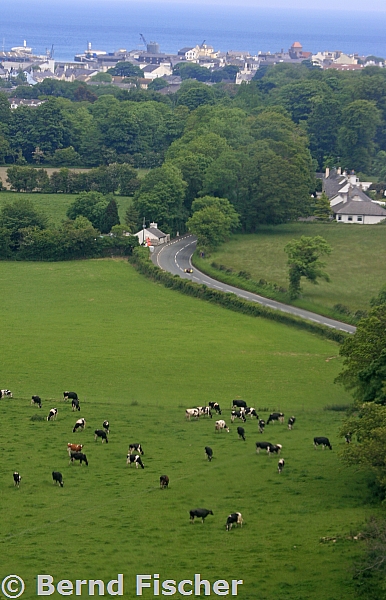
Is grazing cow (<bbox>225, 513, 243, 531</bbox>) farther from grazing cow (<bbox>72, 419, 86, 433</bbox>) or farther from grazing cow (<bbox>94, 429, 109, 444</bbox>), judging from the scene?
grazing cow (<bbox>72, 419, 86, 433</bbox>)

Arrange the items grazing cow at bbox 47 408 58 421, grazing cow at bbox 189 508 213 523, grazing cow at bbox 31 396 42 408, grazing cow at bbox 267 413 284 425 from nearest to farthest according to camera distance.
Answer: grazing cow at bbox 189 508 213 523, grazing cow at bbox 47 408 58 421, grazing cow at bbox 267 413 284 425, grazing cow at bbox 31 396 42 408

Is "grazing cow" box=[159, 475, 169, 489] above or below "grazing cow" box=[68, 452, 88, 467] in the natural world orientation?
above

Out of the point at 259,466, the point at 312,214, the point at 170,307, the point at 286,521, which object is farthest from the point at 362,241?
the point at 286,521

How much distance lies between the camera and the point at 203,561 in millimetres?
24109

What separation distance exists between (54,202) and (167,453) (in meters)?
56.7

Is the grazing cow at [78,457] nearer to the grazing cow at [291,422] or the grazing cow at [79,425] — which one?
the grazing cow at [79,425]

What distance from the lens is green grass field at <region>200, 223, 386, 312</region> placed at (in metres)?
58.8

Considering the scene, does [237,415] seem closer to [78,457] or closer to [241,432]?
[241,432]

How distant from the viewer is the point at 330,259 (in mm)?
68500

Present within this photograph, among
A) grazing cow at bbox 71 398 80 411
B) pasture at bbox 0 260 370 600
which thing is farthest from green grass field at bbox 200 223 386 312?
grazing cow at bbox 71 398 80 411

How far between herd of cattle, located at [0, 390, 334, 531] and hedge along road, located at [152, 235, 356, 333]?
1436cm

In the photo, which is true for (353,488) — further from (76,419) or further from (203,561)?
(76,419)

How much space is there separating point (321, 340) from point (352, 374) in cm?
1606

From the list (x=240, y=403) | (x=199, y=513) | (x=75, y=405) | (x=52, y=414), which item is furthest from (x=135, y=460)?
(x=240, y=403)
